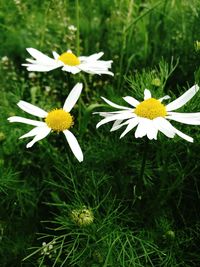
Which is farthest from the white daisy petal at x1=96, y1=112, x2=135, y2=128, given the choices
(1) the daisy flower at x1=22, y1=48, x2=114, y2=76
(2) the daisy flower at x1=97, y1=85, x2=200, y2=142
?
(1) the daisy flower at x1=22, y1=48, x2=114, y2=76

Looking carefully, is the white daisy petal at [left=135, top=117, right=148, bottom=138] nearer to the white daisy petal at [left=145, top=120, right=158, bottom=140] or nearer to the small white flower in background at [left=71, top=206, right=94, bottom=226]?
the white daisy petal at [left=145, top=120, right=158, bottom=140]

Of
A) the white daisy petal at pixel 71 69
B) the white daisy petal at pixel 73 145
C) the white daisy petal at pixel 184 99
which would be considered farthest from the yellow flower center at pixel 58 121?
the white daisy petal at pixel 184 99

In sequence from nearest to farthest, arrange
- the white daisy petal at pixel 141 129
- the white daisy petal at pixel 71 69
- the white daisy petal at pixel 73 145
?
the white daisy petal at pixel 141 129 → the white daisy petal at pixel 73 145 → the white daisy petal at pixel 71 69

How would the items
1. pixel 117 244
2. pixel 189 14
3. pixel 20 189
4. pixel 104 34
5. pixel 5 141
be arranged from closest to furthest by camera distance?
1. pixel 117 244
2. pixel 20 189
3. pixel 5 141
4. pixel 189 14
5. pixel 104 34

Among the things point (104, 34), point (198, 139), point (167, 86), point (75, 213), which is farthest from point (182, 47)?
point (75, 213)

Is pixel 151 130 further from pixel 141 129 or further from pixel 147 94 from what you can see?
pixel 147 94

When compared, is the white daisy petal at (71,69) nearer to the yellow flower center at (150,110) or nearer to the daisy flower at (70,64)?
the daisy flower at (70,64)

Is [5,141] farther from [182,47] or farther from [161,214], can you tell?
[182,47]
